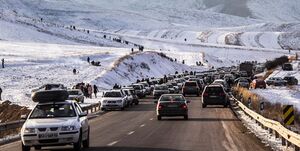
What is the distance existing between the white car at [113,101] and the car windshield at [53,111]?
26.2 metres

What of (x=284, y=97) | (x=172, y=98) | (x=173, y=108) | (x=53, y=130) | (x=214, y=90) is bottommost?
(x=284, y=97)

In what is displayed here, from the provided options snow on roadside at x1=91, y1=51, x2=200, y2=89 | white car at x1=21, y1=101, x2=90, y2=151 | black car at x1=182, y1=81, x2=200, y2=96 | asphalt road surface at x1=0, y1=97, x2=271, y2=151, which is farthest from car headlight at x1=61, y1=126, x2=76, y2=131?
snow on roadside at x1=91, y1=51, x2=200, y2=89

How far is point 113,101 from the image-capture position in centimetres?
4716

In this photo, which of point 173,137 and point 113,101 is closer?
point 173,137

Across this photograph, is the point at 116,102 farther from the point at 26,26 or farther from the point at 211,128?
the point at 26,26

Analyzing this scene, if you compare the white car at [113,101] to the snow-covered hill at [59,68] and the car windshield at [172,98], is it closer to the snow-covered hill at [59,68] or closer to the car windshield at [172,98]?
the snow-covered hill at [59,68]

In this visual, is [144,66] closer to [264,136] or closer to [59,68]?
[59,68]

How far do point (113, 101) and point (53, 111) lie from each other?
26667mm

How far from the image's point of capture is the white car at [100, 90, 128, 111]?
46938 millimetres

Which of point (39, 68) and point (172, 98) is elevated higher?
point (172, 98)

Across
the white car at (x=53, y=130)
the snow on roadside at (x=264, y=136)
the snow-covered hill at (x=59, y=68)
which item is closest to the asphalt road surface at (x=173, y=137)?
the snow on roadside at (x=264, y=136)

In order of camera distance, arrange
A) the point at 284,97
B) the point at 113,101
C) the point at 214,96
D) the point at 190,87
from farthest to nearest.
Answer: the point at 190,87 → the point at 284,97 → the point at 214,96 → the point at 113,101

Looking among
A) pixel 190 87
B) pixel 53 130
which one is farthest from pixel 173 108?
pixel 190 87

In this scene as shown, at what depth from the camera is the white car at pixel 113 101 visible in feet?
154
